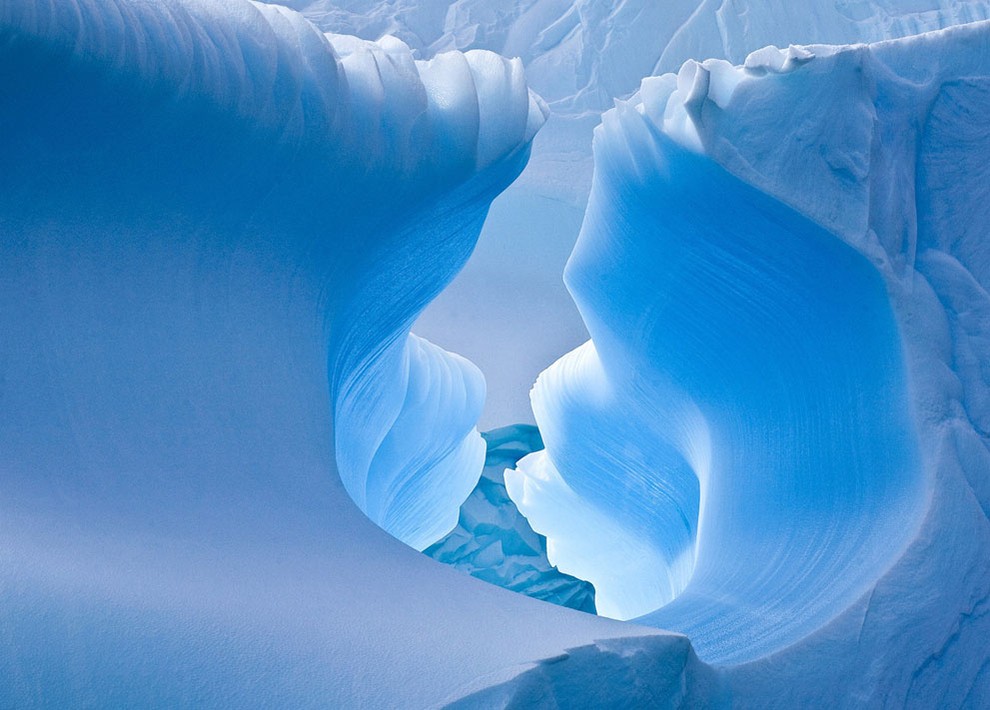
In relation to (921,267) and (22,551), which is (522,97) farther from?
(22,551)

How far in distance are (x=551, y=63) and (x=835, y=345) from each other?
2.76m

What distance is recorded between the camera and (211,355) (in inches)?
48.4

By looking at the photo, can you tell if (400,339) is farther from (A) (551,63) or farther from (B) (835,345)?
(A) (551,63)

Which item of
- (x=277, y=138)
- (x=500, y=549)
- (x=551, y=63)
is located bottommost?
(x=500, y=549)

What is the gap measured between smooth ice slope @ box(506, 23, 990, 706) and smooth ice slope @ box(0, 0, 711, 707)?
1.10 ft

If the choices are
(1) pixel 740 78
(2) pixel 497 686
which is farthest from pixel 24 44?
(1) pixel 740 78

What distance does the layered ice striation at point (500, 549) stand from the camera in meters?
3.33

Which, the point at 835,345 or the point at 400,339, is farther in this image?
the point at 400,339

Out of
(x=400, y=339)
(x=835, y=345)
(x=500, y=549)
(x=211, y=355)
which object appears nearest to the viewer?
(x=211, y=355)

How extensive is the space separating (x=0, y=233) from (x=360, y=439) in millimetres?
1238

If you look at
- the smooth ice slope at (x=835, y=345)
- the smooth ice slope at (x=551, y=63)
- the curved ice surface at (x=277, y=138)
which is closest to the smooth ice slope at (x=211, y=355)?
the curved ice surface at (x=277, y=138)

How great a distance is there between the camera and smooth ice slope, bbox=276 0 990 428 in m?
3.60

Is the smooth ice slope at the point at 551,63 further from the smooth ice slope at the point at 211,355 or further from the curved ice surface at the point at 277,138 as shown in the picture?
the smooth ice slope at the point at 211,355

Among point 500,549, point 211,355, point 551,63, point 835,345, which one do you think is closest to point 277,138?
point 211,355
